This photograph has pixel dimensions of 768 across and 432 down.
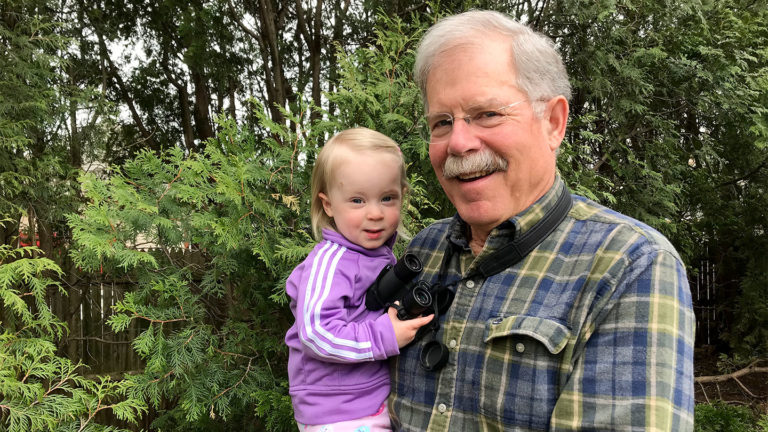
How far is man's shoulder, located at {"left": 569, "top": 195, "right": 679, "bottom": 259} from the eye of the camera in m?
1.25

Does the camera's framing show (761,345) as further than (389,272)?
Yes

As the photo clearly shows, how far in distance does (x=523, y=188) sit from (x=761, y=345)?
7552 millimetres

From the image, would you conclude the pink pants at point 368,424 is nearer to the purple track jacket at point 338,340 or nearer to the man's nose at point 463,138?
the purple track jacket at point 338,340

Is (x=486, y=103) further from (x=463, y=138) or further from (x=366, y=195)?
(x=366, y=195)

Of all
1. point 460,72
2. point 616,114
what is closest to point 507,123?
point 460,72

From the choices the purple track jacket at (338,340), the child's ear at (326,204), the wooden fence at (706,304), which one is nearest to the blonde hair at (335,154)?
the child's ear at (326,204)

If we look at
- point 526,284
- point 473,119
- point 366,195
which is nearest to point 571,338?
point 526,284

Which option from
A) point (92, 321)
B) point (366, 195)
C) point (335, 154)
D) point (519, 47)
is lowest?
point (92, 321)

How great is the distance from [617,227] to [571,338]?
0.99 ft

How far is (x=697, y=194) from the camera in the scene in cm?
659

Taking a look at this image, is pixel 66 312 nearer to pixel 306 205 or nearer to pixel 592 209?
pixel 306 205

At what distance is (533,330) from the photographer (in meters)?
1.26

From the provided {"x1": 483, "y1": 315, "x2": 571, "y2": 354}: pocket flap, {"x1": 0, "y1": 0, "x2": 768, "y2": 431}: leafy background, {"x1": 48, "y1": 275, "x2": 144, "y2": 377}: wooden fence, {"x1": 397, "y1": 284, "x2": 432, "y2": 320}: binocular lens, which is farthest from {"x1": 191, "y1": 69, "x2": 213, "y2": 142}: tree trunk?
{"x1": 483, "y1": 315, "x2": 571, "y2": 354}: pocket flap

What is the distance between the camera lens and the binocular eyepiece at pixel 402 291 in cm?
158
